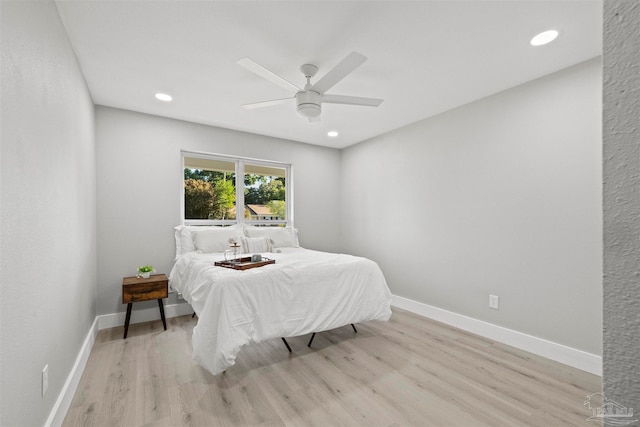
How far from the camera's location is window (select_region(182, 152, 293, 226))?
3.96 meters

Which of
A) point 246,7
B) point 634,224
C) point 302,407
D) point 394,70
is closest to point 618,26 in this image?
point 634,224

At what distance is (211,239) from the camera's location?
3.56 meters

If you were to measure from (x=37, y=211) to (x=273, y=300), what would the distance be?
153cm

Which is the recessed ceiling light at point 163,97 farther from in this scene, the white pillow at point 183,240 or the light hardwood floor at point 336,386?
the light hardwood floor at point 336,386

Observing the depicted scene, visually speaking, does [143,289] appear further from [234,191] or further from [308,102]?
[308,102]

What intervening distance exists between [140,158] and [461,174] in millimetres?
3790

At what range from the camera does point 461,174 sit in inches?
131

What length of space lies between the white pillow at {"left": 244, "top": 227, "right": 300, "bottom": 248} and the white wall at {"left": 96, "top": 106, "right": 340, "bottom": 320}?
3.08 ft

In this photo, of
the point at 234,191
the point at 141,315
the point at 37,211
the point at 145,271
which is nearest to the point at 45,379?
the point at 37,211

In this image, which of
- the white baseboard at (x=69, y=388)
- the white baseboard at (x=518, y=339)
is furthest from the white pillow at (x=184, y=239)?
the white baseboard at (x=518, y=339)

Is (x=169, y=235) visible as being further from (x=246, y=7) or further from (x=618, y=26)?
(x=618, y=26)

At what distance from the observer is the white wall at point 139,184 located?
10.7 ft

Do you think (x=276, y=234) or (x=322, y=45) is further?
(x=276, y=234)

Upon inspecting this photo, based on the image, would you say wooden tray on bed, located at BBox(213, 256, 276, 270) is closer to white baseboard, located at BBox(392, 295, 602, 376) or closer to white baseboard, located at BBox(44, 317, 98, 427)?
white baseboard, located at BBox(44, 317, 98, 427)
